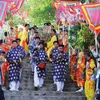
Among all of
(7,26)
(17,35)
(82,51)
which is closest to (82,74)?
(82,51)

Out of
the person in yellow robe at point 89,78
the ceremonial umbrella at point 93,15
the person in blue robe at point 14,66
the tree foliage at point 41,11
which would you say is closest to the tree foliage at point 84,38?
the person in yellow robe at point 89,78

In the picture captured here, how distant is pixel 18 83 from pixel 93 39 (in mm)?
3061

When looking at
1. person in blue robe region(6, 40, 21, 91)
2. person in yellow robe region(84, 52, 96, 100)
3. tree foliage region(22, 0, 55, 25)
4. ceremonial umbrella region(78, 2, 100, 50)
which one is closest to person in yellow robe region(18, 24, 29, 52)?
person in blue robe region(6, 40, 21, 91)

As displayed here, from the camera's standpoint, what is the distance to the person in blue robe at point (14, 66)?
14.8 meters

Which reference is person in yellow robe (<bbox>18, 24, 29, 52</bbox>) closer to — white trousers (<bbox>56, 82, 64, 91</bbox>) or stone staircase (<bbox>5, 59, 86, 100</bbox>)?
stone staircase (<bbox>5, 59, 86, 100</bbox>)

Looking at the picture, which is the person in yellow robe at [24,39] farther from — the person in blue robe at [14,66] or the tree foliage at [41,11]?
the tree foliage at [41,11]

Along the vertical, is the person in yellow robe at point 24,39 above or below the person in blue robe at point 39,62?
above

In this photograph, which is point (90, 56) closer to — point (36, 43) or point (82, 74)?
point (82, 74)

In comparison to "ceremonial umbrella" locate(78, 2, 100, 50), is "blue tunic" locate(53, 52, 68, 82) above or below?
below

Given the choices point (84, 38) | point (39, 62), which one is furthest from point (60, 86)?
point (84, 38)

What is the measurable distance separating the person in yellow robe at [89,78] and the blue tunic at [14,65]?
260 centimetres

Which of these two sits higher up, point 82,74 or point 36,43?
point 36,43

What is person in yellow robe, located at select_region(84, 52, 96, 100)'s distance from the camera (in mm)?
13477

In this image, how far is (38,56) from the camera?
1489 centimetres
